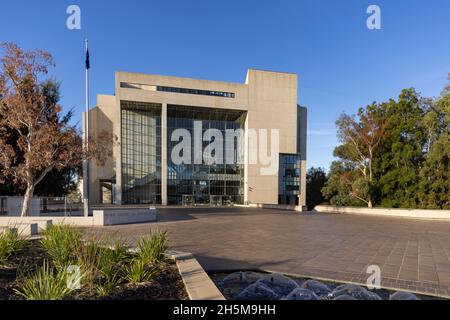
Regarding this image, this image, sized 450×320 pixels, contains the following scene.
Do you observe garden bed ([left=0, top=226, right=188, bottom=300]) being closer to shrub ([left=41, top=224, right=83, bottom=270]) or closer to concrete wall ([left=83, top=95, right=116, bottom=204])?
shrub ([left=41, top=224, right=83, bottom=270])

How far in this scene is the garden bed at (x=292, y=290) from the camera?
4.25 metres

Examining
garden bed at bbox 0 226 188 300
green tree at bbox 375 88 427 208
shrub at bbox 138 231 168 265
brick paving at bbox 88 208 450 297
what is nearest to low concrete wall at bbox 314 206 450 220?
green tree at bbox 375 88 427 208

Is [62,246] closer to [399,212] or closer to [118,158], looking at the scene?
[399,212]

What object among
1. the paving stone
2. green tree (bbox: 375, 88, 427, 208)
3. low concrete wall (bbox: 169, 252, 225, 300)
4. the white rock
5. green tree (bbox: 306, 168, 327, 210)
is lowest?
green tree (bbox: 306, 168, 327, 210)

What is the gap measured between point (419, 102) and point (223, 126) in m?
29.1

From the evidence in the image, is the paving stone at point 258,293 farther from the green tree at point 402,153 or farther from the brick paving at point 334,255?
the green tree at point 402,153

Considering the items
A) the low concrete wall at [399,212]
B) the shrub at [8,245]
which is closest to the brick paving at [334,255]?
the shrub at [8,245]

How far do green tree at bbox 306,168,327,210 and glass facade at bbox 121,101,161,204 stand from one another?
32619 millimetres

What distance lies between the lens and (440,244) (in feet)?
30.8

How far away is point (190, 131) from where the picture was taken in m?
44.3

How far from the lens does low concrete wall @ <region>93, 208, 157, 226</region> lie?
42.3 ft

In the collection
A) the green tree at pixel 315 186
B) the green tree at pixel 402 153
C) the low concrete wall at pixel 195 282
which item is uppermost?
the green tree at pixel 402 153

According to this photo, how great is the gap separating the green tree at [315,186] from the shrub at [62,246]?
2045 inches
